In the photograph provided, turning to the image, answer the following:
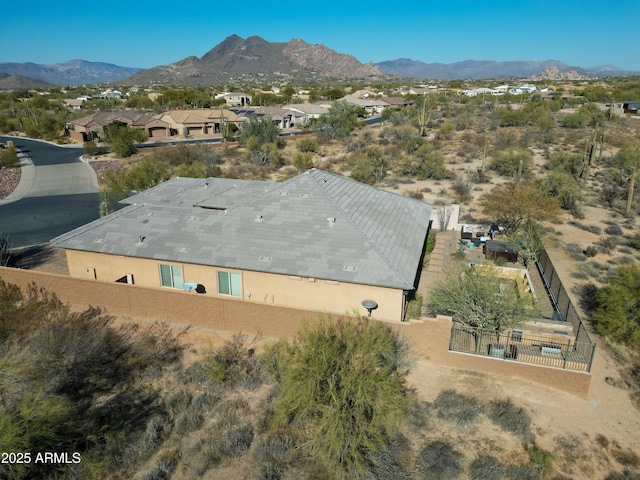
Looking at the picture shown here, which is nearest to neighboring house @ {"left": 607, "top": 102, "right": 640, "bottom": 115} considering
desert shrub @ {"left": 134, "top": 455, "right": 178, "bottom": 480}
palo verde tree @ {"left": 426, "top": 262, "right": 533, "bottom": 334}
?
palo verde tree @ {"left": 426, "top": 262, "right": 533, "bottom": 334}

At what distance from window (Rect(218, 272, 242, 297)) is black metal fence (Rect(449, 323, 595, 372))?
9032 millimetres

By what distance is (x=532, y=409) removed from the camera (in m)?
14.7

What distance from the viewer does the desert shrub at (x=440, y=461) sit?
12125mm

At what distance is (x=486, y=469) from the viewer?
40.1 feet

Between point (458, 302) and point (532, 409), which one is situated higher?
point (458, 302)

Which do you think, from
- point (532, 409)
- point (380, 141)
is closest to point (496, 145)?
point (380, 141)

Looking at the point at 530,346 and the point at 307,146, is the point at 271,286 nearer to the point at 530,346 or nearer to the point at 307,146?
the point at 530,346

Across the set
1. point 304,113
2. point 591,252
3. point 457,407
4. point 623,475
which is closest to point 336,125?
point 304,113

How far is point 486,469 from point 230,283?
40.4 ft

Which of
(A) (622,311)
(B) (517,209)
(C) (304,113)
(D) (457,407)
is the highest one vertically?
(C) (304,113)

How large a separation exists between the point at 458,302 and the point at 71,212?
107ft

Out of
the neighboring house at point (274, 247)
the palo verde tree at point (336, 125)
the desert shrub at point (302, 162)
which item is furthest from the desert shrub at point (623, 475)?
the palo verde tree at point (336, 125)

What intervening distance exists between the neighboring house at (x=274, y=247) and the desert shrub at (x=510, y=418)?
5080 millimetres

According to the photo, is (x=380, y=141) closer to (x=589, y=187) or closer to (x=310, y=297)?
(x=589, y=187)
